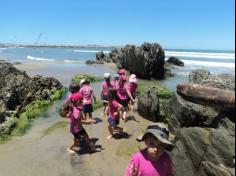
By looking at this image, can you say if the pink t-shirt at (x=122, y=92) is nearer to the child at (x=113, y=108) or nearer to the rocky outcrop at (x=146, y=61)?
the child at (x=113, y=108)

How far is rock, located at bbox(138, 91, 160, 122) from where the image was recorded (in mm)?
14375

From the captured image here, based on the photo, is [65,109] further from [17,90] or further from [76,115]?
[17,90]

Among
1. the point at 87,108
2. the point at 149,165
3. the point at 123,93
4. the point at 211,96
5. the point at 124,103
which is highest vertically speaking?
the point at 211,96

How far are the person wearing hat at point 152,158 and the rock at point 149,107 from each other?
9905 mm

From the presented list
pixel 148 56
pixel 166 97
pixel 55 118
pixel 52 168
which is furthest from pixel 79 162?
pixel 148 56

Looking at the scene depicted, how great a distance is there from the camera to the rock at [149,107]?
1438 cm

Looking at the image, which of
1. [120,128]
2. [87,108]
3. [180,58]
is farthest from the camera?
[180,58]

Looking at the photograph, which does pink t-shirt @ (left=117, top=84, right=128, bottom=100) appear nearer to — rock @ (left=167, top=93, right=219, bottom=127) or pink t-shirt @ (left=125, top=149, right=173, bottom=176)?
rock @ (left=167, top=93, right=219, bottom=127)

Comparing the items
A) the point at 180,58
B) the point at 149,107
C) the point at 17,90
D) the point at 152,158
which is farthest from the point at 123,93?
the point at 180,58

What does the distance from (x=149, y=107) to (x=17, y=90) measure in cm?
660

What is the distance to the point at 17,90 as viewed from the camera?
17.7 metres

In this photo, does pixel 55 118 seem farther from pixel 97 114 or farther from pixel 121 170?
pixel 121 170

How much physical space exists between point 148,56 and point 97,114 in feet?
80.9

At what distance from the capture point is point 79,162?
9.91 meters
